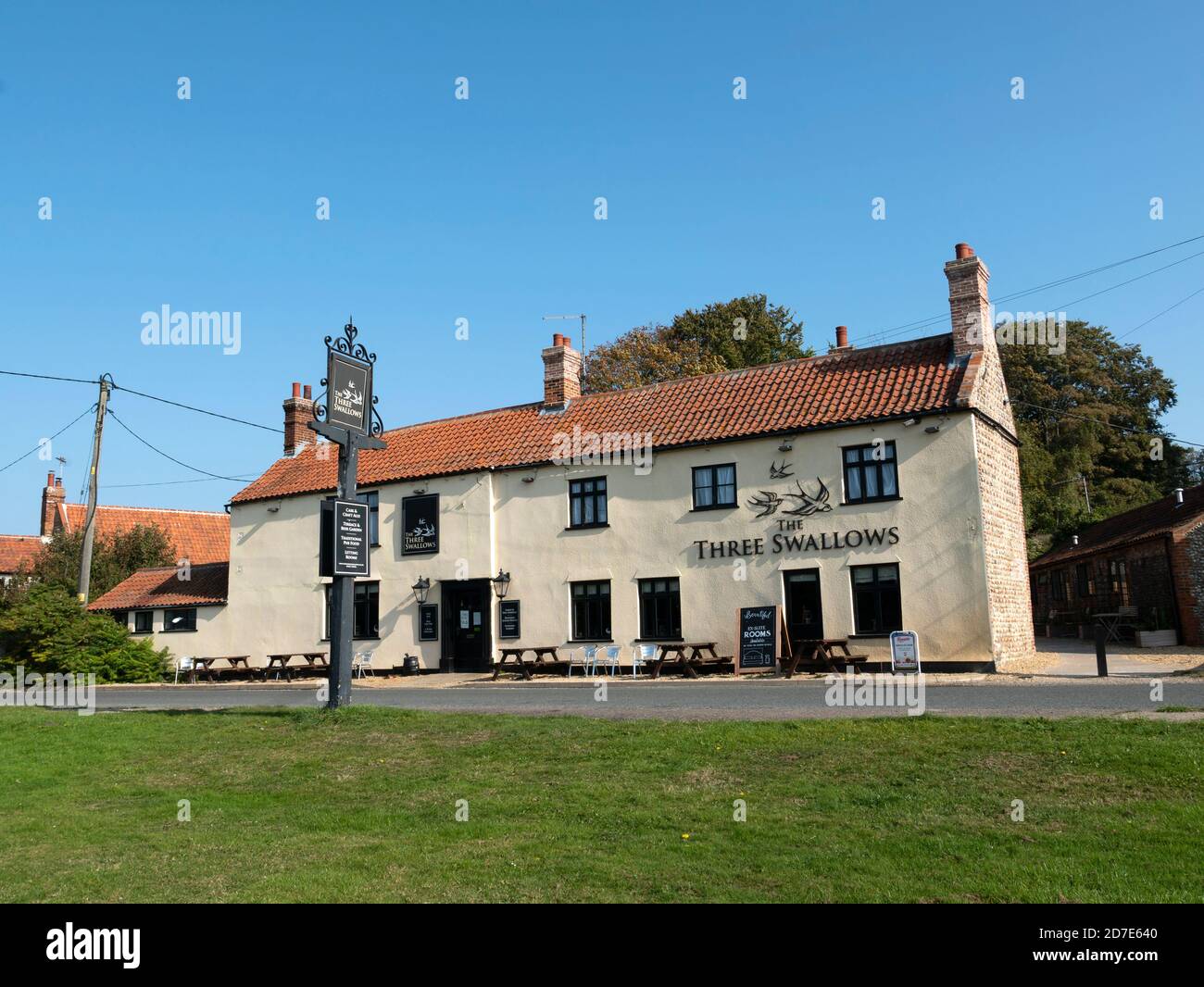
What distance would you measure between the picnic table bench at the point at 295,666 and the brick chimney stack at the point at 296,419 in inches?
328

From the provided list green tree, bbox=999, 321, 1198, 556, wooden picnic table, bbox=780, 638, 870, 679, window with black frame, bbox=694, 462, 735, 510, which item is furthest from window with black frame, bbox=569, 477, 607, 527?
green tree, bbox=999, 321, 1198, 556

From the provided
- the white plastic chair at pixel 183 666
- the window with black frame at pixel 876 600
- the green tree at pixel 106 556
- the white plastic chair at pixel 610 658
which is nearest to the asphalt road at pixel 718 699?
the white plastic chair at pixel 610 658

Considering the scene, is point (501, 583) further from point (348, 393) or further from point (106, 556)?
point (106, 556)

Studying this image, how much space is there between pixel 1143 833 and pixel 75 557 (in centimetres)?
3955

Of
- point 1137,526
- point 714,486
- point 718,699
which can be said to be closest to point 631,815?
point 718,699

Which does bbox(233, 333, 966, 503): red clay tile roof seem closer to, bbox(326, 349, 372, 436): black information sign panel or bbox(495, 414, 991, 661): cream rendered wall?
bbox(495, 414, 991, 661): cream rendered wall

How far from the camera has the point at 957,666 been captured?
72.9ft

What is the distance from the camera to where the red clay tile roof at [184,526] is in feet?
164

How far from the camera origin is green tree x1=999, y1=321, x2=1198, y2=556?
2174 inches

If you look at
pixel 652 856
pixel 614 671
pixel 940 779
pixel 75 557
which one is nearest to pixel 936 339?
pixel 614 671

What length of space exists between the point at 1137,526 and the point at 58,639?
114 ft

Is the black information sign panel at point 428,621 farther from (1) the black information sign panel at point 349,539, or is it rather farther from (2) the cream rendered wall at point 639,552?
(1) the black information sign panel at point 349,539

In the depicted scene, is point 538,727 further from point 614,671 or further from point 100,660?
point 100,660

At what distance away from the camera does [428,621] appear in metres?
29.6
